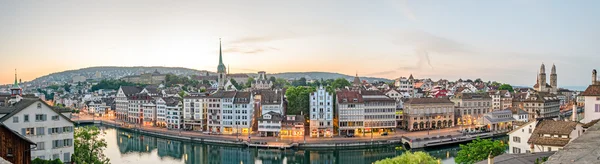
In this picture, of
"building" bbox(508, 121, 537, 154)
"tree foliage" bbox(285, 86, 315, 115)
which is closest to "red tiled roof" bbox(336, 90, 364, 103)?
"tree foliage" bbox(285, 86, 315, 115)

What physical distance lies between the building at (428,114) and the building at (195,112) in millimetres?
32678

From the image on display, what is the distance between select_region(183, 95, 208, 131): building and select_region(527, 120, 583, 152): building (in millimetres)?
51236

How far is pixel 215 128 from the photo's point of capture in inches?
2606

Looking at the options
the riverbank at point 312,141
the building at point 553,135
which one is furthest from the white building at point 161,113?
the building at point 553,135

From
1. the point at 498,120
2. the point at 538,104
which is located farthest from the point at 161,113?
the point at 538,104

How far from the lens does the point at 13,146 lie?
1727 centimetres

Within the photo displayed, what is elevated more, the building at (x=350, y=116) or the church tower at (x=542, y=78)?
the church tower at (x=542, y=78)

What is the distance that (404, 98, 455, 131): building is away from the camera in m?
66.5

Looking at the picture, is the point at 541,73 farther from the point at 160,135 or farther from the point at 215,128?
the point at 160,135

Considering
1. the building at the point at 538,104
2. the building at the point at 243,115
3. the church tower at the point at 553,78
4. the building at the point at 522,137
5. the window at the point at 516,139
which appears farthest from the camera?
the church tower at the point at 553,78

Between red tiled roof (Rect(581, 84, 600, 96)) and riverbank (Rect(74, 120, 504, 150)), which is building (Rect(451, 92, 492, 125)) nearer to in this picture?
riverbank (Rect(74, 120, 504, 150))

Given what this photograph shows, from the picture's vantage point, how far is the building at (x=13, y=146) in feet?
55.4

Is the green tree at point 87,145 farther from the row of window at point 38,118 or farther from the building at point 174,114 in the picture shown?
the building at point 174,114

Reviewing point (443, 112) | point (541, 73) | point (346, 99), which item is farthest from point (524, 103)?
point (346, 99)
